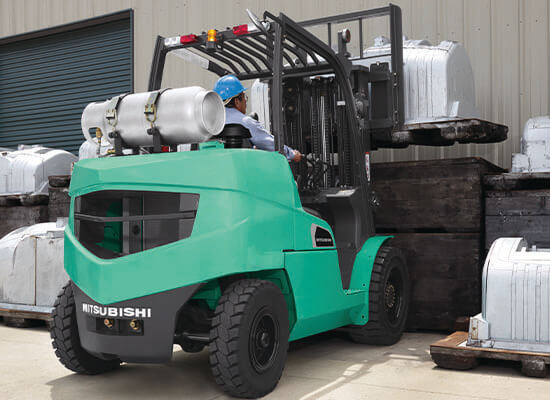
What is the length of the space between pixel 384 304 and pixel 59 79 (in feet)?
25.2

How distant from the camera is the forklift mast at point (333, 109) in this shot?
4707 mm

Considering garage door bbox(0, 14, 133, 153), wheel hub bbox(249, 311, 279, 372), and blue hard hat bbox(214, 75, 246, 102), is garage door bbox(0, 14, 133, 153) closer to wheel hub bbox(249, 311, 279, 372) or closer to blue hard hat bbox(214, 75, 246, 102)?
blue hard hat bbox(214, 75, 246, 102)

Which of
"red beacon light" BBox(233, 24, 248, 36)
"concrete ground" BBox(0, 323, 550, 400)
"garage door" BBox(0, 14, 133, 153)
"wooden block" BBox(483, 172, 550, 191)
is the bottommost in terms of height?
"concrete ground" BBox(0, 323, 550, 400)

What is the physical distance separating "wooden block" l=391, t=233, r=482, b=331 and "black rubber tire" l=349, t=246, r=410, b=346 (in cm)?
34

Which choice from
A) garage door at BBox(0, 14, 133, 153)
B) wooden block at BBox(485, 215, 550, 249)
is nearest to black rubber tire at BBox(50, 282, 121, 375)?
wooden block at BBox(485, 215, 550, 249)

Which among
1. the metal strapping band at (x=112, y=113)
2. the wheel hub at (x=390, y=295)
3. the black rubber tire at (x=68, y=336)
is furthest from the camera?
the wheel hub at (x=390, y=295)

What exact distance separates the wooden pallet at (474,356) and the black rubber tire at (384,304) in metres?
0.59

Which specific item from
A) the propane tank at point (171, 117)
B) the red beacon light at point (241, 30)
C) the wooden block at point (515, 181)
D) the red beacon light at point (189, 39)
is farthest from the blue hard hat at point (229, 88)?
the wooden block at point (515, 181)

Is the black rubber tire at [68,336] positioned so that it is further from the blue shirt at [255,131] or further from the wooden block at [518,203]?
the wooden block at [518,203]

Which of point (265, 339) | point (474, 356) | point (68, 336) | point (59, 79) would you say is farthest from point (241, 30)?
point (59, 79)

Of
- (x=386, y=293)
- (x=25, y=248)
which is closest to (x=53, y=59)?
(x=25, y=248)

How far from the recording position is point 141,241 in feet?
12.2

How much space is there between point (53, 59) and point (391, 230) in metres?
7.19

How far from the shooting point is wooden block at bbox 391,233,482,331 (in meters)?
5.35
